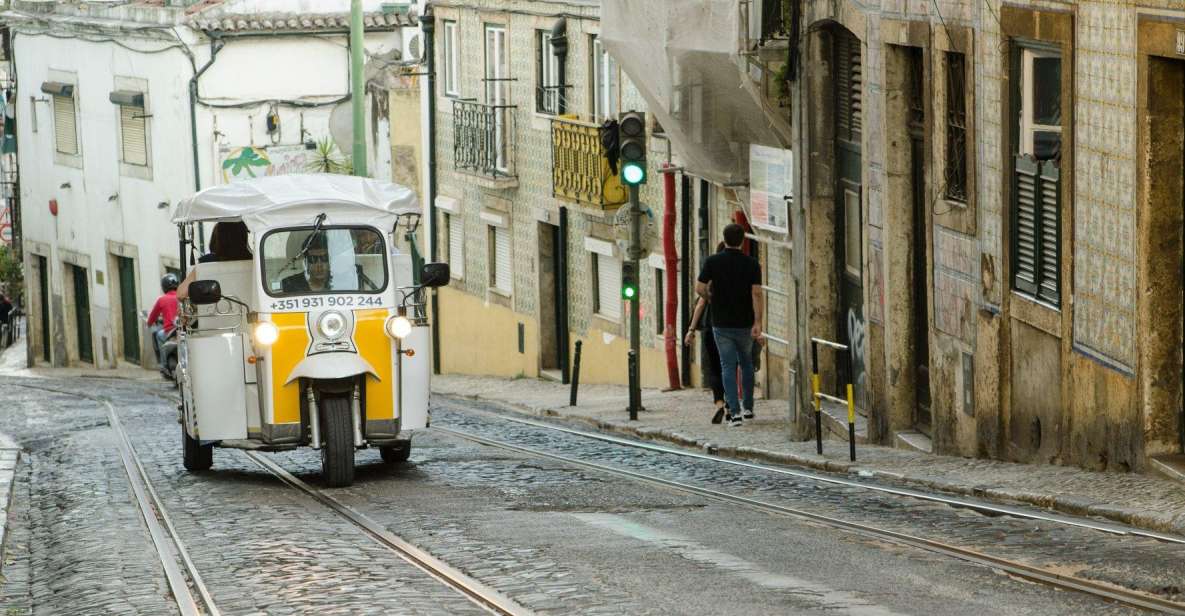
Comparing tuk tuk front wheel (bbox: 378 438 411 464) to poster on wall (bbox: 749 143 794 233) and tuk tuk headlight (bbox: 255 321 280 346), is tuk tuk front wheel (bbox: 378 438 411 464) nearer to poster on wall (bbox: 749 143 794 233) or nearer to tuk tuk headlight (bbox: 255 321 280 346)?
tuk tuk headlight (bbox: 255 321 280 346)

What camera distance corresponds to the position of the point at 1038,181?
12.9 m

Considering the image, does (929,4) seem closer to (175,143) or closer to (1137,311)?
(1137,311)

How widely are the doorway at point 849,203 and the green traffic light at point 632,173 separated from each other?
2.97 meters

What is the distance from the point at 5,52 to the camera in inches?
1885

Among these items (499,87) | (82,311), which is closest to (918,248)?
(499,87)

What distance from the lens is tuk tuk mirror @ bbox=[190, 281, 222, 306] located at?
44.9 ft

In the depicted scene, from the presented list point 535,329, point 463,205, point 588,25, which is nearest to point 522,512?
point 588,25

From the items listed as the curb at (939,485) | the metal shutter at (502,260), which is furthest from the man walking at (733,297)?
the metal shutter at (502,260)

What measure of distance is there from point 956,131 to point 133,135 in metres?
29.6

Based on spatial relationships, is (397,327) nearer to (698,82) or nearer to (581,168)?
(698,82)

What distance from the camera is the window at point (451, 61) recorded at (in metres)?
33.0

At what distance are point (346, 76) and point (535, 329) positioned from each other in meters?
11.8

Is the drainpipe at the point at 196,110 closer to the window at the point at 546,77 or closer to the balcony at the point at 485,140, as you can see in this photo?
the balcony at the point at 485,140

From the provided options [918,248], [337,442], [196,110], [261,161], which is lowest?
[337,442]
